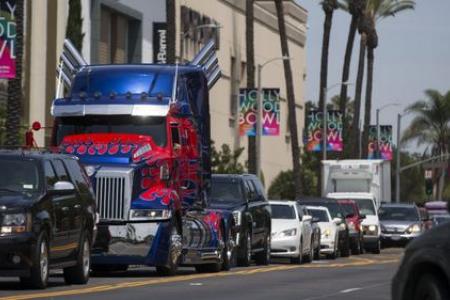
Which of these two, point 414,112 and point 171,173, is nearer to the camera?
point 171,173

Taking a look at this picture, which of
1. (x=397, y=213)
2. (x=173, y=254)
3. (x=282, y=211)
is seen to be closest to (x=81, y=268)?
(x=173, y=254)

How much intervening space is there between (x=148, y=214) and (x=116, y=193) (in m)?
0.67

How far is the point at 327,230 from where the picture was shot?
42.5 m

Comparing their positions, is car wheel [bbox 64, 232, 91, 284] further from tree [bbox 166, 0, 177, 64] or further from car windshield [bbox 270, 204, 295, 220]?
tree [bbox 166, 0, 177, 64]

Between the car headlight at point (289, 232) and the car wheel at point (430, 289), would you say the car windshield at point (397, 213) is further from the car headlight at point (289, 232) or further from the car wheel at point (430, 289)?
the car wheel at point (430, 289)

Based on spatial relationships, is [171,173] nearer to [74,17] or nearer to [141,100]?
[141,100]

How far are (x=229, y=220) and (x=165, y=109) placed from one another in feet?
14.5

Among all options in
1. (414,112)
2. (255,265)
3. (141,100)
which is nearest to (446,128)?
(414,112)

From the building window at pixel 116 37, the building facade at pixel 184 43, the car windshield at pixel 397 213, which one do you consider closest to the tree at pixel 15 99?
the building facade at pixel 184 43

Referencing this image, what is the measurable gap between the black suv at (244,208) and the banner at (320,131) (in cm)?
4066

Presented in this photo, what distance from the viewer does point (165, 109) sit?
26516 mm

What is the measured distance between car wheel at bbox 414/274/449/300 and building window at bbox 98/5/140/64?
164 feet

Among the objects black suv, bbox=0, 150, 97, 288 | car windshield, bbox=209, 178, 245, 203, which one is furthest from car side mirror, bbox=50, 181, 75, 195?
car windshield, bbox=209, 178, 245, 203

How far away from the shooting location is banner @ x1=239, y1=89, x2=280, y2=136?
6041 cm
